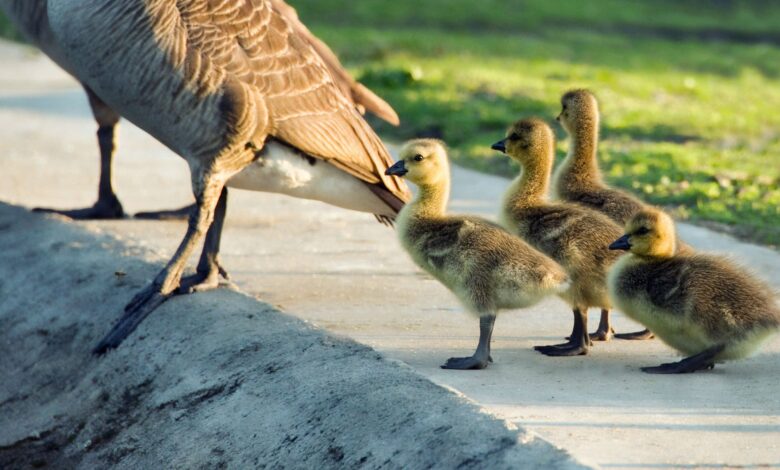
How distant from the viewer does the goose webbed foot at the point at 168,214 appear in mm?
9141

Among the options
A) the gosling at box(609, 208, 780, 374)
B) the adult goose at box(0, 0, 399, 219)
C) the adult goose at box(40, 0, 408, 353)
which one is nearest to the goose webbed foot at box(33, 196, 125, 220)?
the adult goose at box(0, 0, 399, 219)

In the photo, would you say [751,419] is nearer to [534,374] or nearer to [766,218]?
[534,374]

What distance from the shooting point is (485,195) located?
996cm

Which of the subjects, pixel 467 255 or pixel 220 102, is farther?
pixel 220 102

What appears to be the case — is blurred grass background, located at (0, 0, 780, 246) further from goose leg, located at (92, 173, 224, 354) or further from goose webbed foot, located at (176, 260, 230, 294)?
goose leg, located at (92, 173, 224, 354)

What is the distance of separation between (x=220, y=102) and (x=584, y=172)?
198 cm

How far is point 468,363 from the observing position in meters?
5.66

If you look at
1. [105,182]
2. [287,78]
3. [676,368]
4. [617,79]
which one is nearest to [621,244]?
[676,368]

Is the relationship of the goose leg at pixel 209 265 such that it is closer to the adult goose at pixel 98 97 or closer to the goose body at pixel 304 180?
the goose body at pixel 304 180

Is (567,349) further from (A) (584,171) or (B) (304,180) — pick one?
(B) (304,180)

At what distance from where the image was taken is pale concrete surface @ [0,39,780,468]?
15.9 feet

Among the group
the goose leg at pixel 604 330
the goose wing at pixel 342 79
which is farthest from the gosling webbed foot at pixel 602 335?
the goose wing at pixel 342 79

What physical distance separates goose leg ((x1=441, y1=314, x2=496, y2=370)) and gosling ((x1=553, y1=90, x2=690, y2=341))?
118 centimetres

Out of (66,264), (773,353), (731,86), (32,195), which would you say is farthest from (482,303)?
(731,86)
